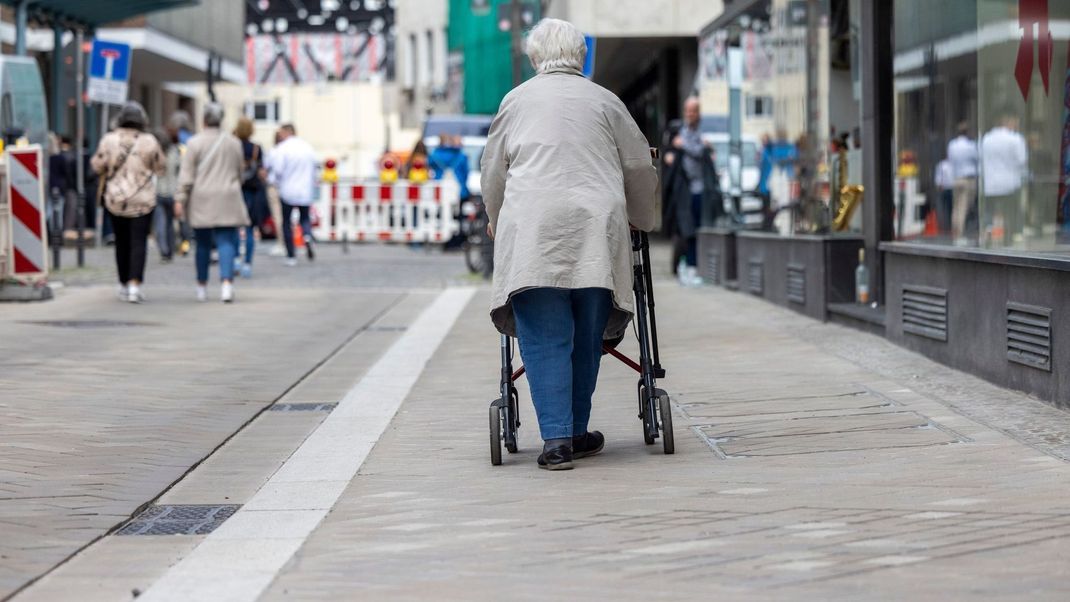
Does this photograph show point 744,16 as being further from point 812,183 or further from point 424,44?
point 424,44

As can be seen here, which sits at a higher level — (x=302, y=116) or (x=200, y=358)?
(x=302, y=116)

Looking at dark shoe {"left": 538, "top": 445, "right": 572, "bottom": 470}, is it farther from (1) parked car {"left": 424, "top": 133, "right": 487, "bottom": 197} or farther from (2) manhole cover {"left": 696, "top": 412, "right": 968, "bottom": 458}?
(1) parked car {"left": 424, "top": 133, "right": 487, "bottom": 197}

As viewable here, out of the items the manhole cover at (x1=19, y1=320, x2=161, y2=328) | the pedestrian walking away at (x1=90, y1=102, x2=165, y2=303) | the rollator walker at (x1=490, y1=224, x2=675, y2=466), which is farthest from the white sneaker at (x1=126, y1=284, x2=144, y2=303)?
the rollator walker at (x1=490, y1=224, x2=675, y2=466)

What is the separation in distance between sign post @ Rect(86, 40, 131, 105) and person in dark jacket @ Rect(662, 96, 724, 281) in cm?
720

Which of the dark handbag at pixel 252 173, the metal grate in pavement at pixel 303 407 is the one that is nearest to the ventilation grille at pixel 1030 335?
the metal grate in pavement at pixel 303 407

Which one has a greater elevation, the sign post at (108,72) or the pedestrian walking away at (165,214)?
the sign post at (108,72)

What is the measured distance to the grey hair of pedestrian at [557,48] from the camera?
7043mm

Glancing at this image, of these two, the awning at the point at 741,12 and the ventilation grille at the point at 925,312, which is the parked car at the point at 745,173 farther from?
the ventilation grille at the point at 925,312

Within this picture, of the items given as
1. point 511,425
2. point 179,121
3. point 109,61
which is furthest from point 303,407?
point 179,121

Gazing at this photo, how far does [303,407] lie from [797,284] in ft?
20.3

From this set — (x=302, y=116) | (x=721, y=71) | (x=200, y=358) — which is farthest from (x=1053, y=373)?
(x=302, y=116)

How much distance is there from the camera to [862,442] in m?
7.34

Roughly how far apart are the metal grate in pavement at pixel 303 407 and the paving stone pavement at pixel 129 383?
10 centimetres

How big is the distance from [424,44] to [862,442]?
60824 mm
